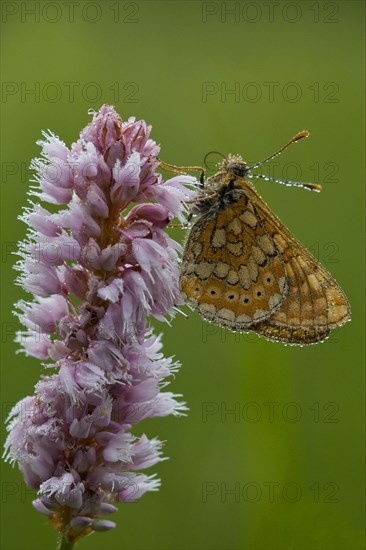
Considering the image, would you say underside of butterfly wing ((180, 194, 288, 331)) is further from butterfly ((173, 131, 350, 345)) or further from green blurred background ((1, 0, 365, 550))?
green blurred background ((1, 0, 365, 550))

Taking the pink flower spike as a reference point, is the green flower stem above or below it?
below

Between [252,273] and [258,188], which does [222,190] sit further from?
[258,188]

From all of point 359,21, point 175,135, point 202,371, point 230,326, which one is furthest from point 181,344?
point 359,21

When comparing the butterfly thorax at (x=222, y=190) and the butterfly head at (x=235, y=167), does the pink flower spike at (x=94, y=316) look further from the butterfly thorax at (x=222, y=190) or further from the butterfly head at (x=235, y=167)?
the butterfly head at (x=235, y=167)


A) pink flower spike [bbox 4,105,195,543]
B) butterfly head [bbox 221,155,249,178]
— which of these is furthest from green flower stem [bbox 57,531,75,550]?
butterfly head [bbox 221,155,249,178]

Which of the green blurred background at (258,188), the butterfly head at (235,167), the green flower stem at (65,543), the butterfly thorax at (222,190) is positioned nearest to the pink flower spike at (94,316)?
the green flower stem at (65,543)
